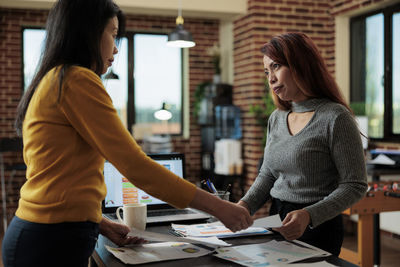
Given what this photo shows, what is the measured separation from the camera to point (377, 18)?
203 inches

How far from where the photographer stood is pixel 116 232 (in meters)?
1.50

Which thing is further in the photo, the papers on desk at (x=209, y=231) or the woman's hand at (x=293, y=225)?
the papers on desk at (x=209, y=231)

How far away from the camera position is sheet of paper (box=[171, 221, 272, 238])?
166 cm

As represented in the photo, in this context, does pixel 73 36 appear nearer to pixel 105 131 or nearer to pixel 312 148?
pixel 105 131

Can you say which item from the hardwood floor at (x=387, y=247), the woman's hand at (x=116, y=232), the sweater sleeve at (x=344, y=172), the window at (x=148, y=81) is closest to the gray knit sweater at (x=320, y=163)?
the sweater sleeve at (x=344, y=172)

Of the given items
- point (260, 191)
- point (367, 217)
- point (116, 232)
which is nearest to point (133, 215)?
point (116, 232)

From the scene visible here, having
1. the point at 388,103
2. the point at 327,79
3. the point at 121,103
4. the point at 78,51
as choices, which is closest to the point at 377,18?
the point at 388,103

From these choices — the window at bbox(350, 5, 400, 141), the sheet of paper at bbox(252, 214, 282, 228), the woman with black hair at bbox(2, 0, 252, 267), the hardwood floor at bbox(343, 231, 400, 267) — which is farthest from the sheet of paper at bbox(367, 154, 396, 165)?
the woman with black hair at bbox(2, 0, 252, 267)

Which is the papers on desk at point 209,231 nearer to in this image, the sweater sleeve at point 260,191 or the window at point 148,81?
the sweater sleeve at point 260,191

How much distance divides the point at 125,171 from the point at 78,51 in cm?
33

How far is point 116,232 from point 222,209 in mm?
451

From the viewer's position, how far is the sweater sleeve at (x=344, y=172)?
4.98 feet

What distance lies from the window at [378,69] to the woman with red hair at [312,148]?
3552 millimetres

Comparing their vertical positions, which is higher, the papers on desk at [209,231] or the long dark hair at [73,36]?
the long dark hair at [73,36]
